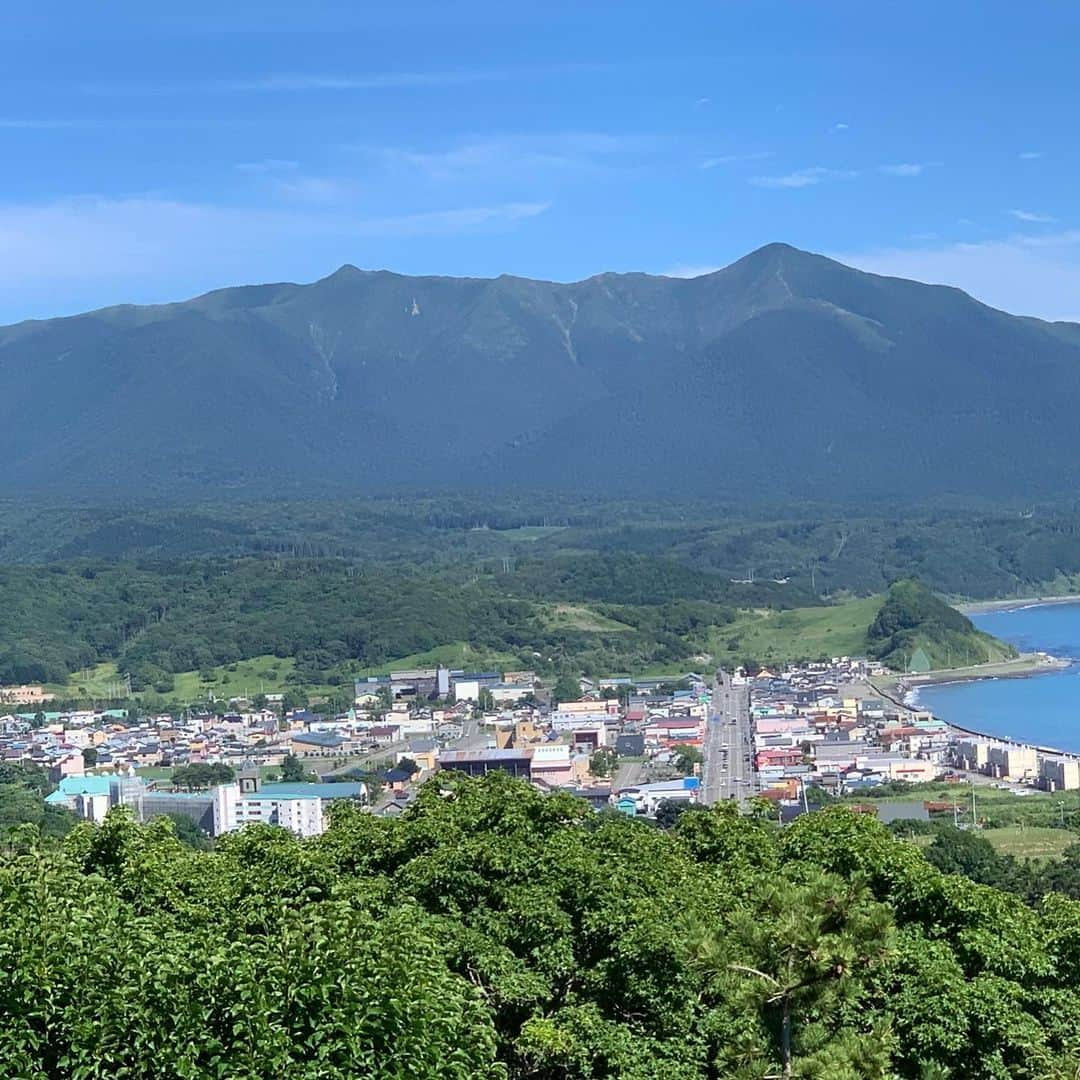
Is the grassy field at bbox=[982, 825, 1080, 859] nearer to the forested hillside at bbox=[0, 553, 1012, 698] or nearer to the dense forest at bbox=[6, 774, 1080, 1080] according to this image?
the dense forest at bbox=[6, 774, 1080, 1080]

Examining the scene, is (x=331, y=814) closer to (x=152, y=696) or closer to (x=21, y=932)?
(x=21, y=932)

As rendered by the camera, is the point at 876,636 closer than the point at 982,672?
No

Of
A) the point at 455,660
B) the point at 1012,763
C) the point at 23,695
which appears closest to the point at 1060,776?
the point at 1012,763

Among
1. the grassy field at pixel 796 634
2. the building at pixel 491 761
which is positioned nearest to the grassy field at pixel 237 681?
the grassy field at pixel 796 634

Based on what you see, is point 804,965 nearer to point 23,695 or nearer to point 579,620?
point 23,695

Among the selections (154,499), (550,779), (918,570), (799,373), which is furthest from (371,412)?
(550,779)

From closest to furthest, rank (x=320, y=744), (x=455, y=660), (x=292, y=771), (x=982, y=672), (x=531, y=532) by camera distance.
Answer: (x=292, y=771)
(x=320, y=744)
(x=455, y=660)
(x=982, y=672)
(x=531, y=532)

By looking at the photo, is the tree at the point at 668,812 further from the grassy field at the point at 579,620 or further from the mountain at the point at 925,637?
the grassy field at the point at 579,620

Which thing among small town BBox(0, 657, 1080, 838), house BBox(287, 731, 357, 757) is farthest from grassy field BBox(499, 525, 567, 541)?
house BBox(287, 731, 357, 757)
